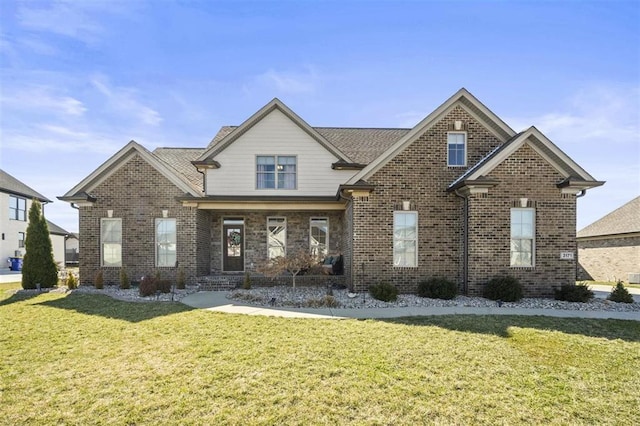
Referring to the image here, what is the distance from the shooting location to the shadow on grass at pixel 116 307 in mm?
8492

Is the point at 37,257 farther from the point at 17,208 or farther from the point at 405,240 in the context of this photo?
the point at 17,208

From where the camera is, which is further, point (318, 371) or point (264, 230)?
point (264, 230)

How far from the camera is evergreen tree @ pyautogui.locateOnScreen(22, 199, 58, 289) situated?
12953 mm

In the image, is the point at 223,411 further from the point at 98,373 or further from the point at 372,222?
the point at 372,222

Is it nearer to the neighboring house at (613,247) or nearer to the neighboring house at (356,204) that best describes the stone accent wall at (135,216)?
the neighboring house at (356,204)

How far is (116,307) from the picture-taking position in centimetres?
939

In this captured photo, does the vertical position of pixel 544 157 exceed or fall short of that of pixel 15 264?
it exceeds it

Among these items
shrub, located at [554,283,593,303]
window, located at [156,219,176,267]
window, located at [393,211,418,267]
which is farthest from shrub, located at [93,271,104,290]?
shrub, located at [554,283,593,303]

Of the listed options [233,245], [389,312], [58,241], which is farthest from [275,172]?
[58,241]

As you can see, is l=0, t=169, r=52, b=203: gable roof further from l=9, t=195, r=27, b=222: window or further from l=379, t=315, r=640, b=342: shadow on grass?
l=379, t=315, r=640, b=342: shadow on grass

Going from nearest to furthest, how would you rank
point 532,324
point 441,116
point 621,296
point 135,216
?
point 532,324
point 621,296
point 441,116
point 135,216

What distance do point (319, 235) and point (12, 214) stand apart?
29.2 meters

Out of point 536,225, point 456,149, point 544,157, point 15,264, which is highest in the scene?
point 456,149

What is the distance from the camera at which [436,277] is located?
37.2 ft
